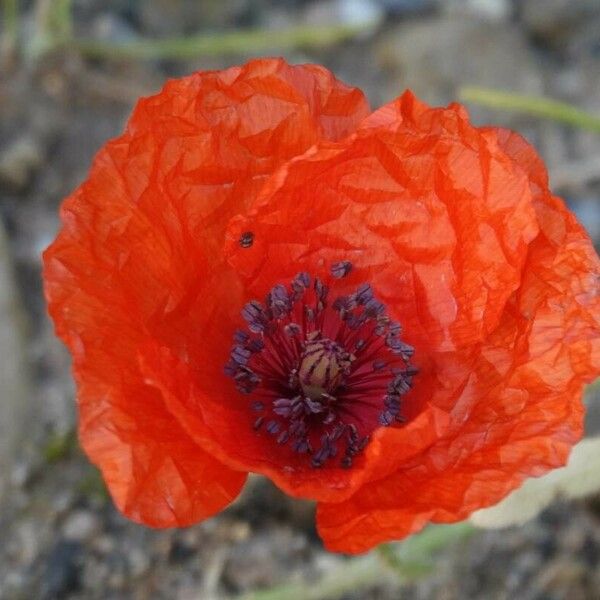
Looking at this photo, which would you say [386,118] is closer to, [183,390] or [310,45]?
[183,390]

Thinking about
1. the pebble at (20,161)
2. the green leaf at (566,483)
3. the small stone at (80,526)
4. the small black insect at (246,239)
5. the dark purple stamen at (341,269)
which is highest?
the small black insect at (246,239)

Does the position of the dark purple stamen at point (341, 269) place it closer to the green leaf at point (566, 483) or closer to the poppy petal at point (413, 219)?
the poppy petal at point (413, 219)

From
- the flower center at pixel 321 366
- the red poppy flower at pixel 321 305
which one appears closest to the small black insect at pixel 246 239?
the red poppy flower at pixel 321 305

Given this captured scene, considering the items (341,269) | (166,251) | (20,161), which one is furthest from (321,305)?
(20,161)

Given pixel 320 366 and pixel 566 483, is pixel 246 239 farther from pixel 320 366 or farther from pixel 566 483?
pixel 566 483

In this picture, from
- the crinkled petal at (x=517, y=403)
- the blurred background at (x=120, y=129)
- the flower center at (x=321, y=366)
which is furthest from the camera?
the blurred background at (x=120, y=129)

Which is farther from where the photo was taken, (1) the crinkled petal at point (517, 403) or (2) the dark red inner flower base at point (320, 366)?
(2) the dark red inner flower base at point (320, 366)

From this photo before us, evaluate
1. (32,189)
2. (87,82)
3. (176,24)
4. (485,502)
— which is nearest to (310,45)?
(176,24)
